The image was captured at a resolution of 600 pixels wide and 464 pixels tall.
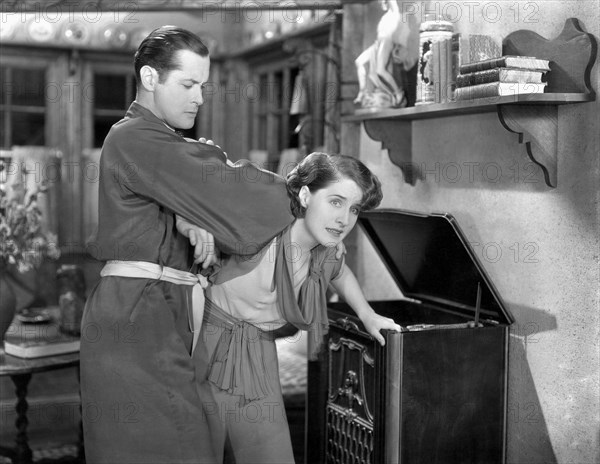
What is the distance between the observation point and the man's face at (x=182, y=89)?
7.75 feet

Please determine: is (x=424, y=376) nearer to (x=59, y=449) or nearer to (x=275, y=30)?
(x=59, y=449)

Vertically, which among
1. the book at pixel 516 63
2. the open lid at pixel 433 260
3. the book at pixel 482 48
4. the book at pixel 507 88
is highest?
the book at pixel 482 48

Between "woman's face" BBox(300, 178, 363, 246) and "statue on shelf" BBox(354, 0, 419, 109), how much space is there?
125 cm

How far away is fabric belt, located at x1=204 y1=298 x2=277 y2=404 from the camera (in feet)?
8.54

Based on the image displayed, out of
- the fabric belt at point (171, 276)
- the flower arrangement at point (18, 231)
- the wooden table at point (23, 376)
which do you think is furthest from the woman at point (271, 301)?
the flower arrangement at point (18, 231)

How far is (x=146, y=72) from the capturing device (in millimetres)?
2396

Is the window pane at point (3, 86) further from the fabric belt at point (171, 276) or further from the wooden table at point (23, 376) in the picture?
the fabric belt at point (171, 276)

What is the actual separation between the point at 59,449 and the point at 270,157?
3069mm

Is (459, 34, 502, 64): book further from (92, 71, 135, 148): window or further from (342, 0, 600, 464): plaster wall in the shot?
(92, 71, 135, 148): window

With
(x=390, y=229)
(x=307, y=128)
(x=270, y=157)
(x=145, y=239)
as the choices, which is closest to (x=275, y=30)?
(x=270, y=157)

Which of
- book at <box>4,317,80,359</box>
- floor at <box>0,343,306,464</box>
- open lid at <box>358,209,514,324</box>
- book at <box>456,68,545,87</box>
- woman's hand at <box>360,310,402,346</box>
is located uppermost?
book at <box>456,68,545,87</box>

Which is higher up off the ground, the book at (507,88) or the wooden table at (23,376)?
the book at (507,88)

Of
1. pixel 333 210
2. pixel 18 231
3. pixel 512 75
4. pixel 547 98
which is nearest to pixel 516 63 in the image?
pixel 512 75

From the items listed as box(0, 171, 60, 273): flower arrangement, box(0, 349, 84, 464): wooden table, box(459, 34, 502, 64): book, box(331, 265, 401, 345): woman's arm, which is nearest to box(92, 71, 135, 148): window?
box(0, 171, 60, 273): flower arrangement
